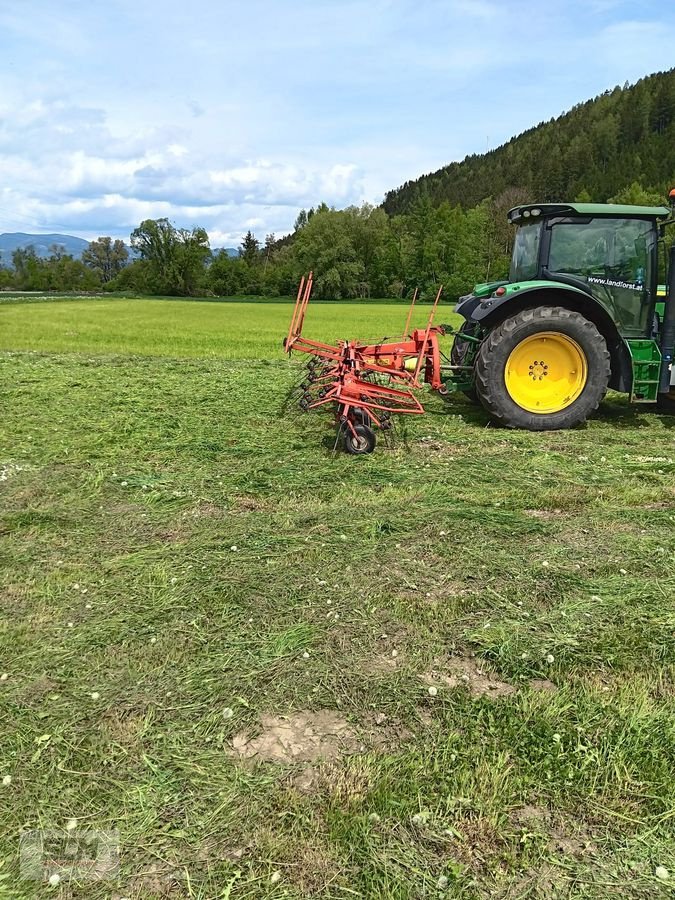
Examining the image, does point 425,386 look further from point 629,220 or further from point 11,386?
point 11,386

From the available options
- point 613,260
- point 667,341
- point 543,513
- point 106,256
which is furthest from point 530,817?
point 106,256

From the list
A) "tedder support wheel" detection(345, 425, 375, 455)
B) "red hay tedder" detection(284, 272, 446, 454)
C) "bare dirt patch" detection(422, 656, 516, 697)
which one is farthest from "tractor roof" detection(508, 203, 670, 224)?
"bare dirt patch" detection(422, 656, 516, 697)

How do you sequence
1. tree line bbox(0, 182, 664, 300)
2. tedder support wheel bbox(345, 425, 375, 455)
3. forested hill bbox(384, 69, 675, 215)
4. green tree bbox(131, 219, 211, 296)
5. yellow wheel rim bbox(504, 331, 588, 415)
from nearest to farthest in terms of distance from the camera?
tedder support wheel bbox(345, 425, 375, 455) → yellow wheel rim bbox(504, 331, 588, 415) → tree line bbox(0, 182, 664, 300) → green tree bbox(131, 219, 211, 296) → forested hill bbox(384, 69, 675, 215)

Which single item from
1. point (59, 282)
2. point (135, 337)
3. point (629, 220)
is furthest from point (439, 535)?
point (59, 282)

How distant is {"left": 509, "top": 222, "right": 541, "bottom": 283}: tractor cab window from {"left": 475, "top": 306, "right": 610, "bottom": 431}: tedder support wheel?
2.26 ft

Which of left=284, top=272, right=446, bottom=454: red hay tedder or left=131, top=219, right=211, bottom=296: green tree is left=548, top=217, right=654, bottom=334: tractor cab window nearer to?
left=284, top=272, right=446, bottom=454: red hay tedder

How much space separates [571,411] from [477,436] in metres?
1.15

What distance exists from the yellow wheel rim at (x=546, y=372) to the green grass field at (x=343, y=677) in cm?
150

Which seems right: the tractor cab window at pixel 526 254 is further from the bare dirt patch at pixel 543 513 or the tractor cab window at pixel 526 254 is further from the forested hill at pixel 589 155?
the forested hill at pixel 589 155

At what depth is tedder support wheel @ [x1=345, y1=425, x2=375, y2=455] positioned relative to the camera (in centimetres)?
630

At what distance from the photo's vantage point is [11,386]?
9.39m

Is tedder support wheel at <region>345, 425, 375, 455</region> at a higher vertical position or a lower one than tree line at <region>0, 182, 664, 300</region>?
lower

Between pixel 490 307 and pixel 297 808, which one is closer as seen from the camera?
pixel 297 808

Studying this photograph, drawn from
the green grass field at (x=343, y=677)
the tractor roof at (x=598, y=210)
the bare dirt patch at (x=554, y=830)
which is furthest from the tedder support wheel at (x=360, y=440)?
the bare dirt patch at (x=554, y=830)
